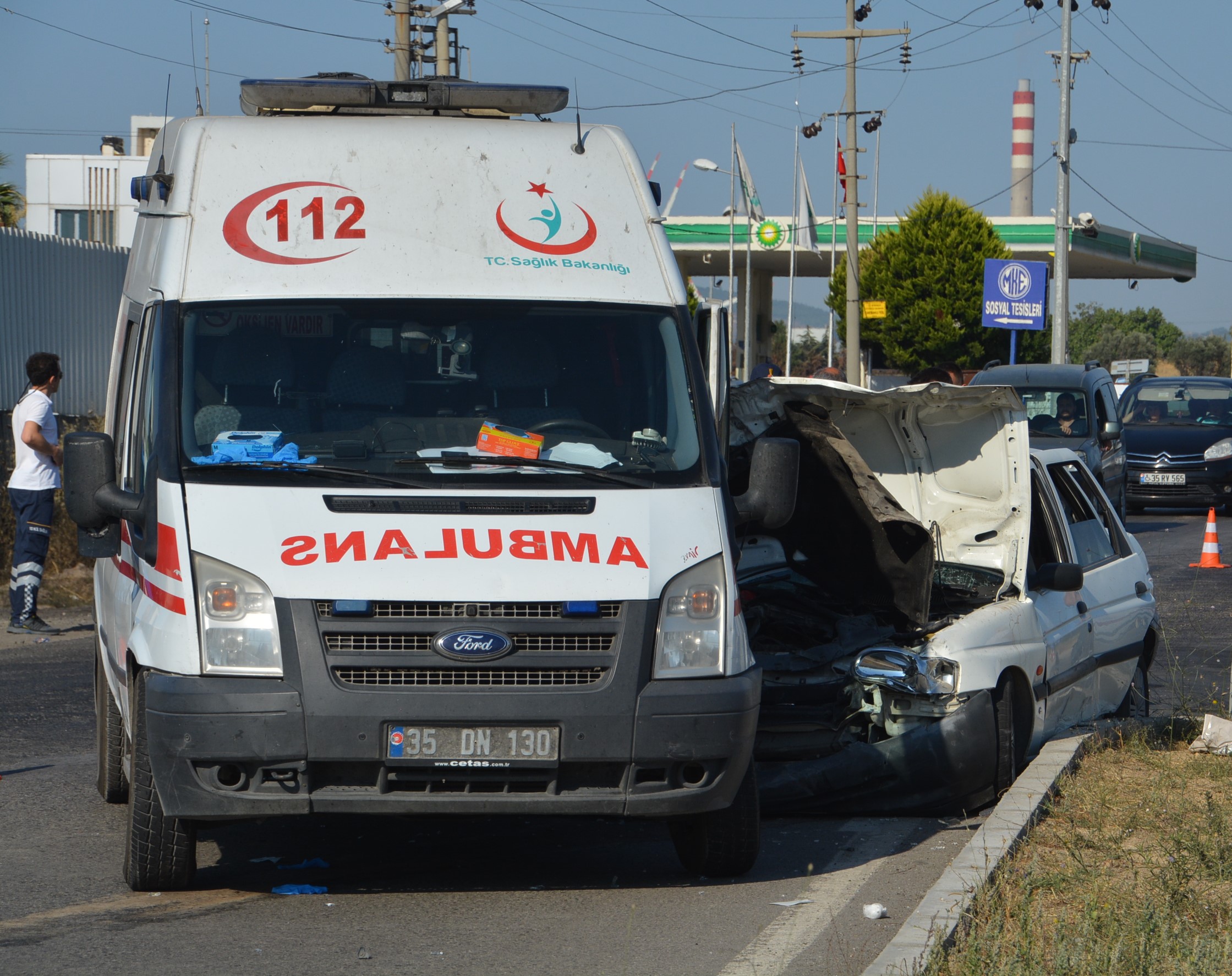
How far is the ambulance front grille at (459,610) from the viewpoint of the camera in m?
5.16

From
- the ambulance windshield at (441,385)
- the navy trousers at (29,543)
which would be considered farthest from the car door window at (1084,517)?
the navy trousers at (29,543)

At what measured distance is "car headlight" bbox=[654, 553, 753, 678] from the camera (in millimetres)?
5336

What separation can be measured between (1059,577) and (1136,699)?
1.94m

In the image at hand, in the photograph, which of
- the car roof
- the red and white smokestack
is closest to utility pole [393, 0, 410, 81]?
the car roof

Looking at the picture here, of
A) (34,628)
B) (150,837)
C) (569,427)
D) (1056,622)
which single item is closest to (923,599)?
(1056,622)

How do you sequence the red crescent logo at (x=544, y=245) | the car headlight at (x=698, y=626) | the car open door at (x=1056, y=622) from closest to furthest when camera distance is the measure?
the car headlight at (x=698, y=626)
the red crescent logo at (x=544, y=245)
the car open door at (x=1056, y=622)

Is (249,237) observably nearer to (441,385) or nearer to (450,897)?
(441,385)

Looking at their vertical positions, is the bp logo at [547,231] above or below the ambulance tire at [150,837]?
above

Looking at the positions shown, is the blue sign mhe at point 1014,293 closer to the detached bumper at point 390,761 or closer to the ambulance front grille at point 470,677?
the detached bumper at point 390,761

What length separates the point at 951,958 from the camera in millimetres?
4480

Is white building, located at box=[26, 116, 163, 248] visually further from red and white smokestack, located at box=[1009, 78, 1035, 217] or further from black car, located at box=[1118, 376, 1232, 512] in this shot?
red and white smokestack, located at box=[1009, 78, 1035, 217]

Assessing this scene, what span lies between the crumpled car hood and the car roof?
988 centimetres

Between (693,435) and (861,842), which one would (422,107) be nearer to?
(693,435)

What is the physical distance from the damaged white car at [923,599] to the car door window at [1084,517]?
0.04 feet
